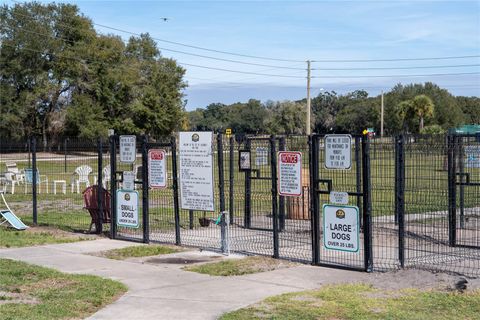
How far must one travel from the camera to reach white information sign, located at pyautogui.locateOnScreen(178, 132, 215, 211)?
11.4 metres

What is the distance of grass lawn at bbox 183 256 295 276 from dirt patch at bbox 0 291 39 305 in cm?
260

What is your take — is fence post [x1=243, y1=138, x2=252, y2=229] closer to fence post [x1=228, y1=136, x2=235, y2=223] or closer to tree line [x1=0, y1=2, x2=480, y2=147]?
fence post [x1=228, y1=136, x2=235, y2=223]

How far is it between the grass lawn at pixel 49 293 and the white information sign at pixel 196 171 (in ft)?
9.72

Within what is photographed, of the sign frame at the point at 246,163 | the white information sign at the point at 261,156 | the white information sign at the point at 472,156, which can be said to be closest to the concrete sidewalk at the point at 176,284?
the white information sign at the point at 261,156

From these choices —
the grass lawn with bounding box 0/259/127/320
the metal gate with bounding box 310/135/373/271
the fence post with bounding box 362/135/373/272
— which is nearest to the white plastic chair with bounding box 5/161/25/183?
the grass lawn with bounding box 0/259/127/320

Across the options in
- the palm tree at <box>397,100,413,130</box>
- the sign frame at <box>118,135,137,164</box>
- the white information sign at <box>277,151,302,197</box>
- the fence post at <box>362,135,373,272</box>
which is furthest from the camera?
the palm tree at <box>397,100,413,130</box>

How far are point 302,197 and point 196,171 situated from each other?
293 cm

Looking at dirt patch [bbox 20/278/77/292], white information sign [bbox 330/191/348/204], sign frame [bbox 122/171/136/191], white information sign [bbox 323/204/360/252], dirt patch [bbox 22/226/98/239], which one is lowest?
dirt patch [bbox 20/278/77/292]

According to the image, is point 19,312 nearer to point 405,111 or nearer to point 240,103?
point 405,111

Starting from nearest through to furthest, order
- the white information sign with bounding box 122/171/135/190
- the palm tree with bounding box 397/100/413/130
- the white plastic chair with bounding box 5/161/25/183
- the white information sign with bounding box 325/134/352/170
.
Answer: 1. the white information sign with bounding box 325/134/352/170
2. the white information sign with bounding box 122/171/135/190
3. the white plastic chair with bounding box 5/161/25/183
4. the palm tree with bounding box 397/100/413/130

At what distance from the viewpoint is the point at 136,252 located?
11.5m

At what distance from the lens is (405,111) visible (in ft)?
246

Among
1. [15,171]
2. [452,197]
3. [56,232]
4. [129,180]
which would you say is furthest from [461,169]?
[15,171]

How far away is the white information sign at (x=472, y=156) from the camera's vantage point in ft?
36.5
